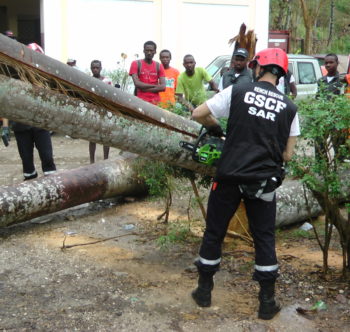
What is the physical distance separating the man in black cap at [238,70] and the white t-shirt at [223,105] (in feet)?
9.06

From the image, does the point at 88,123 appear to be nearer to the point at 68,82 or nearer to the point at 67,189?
the point at 68,82

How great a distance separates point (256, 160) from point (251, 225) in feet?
1.61

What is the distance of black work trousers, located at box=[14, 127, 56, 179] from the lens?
248 inches

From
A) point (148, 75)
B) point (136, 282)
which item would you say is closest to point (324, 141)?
point (136, 282)

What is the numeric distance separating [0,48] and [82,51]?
1109 centimetres

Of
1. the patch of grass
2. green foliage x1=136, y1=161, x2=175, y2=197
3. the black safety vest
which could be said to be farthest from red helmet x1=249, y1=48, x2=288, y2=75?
the patch of grass

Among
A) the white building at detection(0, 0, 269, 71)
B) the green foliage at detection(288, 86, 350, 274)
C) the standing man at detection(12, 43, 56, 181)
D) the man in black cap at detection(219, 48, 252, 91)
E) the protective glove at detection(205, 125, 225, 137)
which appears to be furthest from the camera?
the white building at detection(0, 0, 269, 71)

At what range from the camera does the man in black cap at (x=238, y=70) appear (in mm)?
6492

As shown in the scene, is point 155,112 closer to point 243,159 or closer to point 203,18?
point 243,159

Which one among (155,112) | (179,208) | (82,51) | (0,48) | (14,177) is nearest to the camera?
(0,48)

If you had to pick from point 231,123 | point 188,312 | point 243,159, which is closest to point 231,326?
point 188,312

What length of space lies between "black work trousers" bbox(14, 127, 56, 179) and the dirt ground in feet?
2.58

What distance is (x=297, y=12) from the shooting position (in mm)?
31391

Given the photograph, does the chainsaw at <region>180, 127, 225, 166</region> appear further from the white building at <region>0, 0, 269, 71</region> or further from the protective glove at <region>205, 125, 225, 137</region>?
the white building at <region>0, 0, 269, 71</region>
